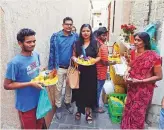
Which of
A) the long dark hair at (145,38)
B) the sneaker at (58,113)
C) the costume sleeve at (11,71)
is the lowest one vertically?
the sneaker at (58,113)

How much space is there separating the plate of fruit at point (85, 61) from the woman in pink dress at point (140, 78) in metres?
0.55

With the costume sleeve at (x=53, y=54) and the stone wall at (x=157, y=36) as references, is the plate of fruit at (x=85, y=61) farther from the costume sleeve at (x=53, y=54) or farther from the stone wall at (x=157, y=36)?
the stone wall at (x=157, y=36)

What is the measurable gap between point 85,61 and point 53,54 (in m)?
0.58

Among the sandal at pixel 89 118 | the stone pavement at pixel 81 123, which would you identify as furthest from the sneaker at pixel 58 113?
the sandal at pixel 89 118

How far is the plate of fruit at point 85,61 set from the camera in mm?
2893

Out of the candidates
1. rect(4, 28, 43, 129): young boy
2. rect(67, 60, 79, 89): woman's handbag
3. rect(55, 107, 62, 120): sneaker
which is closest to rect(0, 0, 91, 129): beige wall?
rect(4, 28, 43, 129): young boy

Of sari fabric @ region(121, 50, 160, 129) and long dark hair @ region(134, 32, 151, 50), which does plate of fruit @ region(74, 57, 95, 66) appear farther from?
long dark hair @ region(134, 32, 151, 50)

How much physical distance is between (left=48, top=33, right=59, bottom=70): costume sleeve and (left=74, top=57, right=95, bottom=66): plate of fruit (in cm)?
37

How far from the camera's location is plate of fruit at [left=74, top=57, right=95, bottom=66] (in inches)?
114

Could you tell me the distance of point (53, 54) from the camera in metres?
3.19

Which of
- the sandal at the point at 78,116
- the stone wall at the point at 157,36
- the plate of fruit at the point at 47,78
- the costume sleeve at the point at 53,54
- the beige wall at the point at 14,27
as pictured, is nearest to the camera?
the beige wall at the point at 14,27

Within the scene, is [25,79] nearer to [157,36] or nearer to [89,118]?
[89,118]

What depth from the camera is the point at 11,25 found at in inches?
76.0

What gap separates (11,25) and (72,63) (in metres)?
1.39
